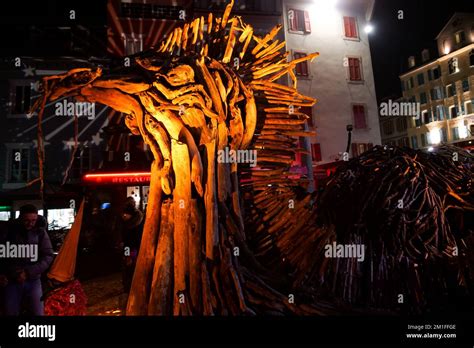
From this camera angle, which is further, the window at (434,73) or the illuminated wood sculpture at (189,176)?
the window at (434,73)

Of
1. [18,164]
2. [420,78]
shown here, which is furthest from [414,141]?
[18,164]

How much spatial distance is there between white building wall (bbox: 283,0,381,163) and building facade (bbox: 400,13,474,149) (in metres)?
13.0

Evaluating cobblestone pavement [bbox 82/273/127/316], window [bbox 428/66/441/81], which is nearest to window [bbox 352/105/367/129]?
cobblestone pavement [bbox 82/273/127/316]

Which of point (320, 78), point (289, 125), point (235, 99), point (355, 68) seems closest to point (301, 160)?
point (320, 78)

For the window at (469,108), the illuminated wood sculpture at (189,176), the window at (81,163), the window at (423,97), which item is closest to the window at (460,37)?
the window at (423,97)

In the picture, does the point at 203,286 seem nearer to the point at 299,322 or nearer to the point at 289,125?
the point at 299,322

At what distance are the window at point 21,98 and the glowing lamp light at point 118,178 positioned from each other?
807cm

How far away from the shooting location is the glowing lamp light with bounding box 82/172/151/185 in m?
12.9

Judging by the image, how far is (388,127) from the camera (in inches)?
1545

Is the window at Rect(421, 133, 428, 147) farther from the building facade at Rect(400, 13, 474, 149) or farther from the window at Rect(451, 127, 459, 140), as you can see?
the window at Rect(451, 127, 459, 140)

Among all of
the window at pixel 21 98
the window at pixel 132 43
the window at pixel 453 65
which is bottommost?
the window at pixel 21 98

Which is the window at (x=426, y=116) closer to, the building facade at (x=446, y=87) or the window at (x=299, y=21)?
the building facade at (x=446, y=87)

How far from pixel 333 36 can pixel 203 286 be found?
2037cm

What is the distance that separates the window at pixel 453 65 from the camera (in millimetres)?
29875
